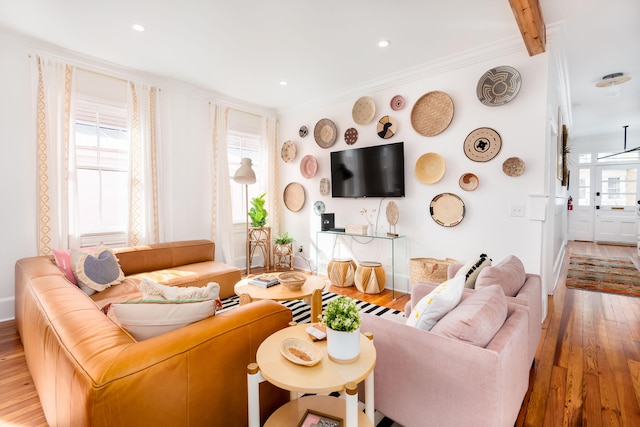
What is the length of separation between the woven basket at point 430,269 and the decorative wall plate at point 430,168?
A: 912 mm

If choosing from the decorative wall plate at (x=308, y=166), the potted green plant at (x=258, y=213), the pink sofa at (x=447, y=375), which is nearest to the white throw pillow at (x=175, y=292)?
the pink sofa at (x=447, y=375)

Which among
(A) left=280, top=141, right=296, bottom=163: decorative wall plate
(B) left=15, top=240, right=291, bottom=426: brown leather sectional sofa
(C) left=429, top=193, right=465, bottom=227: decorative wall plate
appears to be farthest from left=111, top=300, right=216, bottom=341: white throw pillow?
(A) left=280, top=141, right=296, bottom=163: decorative wall plate

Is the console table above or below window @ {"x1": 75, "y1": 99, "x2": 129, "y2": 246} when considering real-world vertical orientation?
below

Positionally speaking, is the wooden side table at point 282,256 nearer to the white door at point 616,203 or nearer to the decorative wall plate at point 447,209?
the decorative wall plate at point 447,209

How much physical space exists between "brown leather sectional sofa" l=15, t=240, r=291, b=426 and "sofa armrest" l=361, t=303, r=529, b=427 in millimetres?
506

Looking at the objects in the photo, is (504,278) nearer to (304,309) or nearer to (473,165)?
(473,165)

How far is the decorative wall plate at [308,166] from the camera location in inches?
186

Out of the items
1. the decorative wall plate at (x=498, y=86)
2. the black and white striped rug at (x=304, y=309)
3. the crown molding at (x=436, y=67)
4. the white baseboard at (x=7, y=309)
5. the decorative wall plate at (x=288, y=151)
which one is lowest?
the black and white striped rug at (x=304, y=309)

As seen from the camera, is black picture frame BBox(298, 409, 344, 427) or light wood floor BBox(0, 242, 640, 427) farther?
light wood floor BBox(0, 242, 640, 427)

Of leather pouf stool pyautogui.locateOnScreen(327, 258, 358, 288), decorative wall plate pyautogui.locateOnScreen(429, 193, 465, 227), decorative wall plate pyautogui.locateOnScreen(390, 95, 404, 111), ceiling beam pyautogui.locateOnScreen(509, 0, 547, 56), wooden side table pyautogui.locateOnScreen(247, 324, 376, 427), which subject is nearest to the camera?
wooden side table pyautogui.locateOnScreen(247, 324, 376, 427)

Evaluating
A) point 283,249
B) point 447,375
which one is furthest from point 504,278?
point 283,249

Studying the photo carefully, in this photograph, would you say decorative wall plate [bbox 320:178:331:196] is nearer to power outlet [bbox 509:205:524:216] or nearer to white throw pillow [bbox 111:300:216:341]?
power outlet [bbox 509:205:524:216]

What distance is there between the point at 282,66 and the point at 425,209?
2363mm

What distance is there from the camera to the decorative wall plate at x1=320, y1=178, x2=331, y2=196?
458cm
